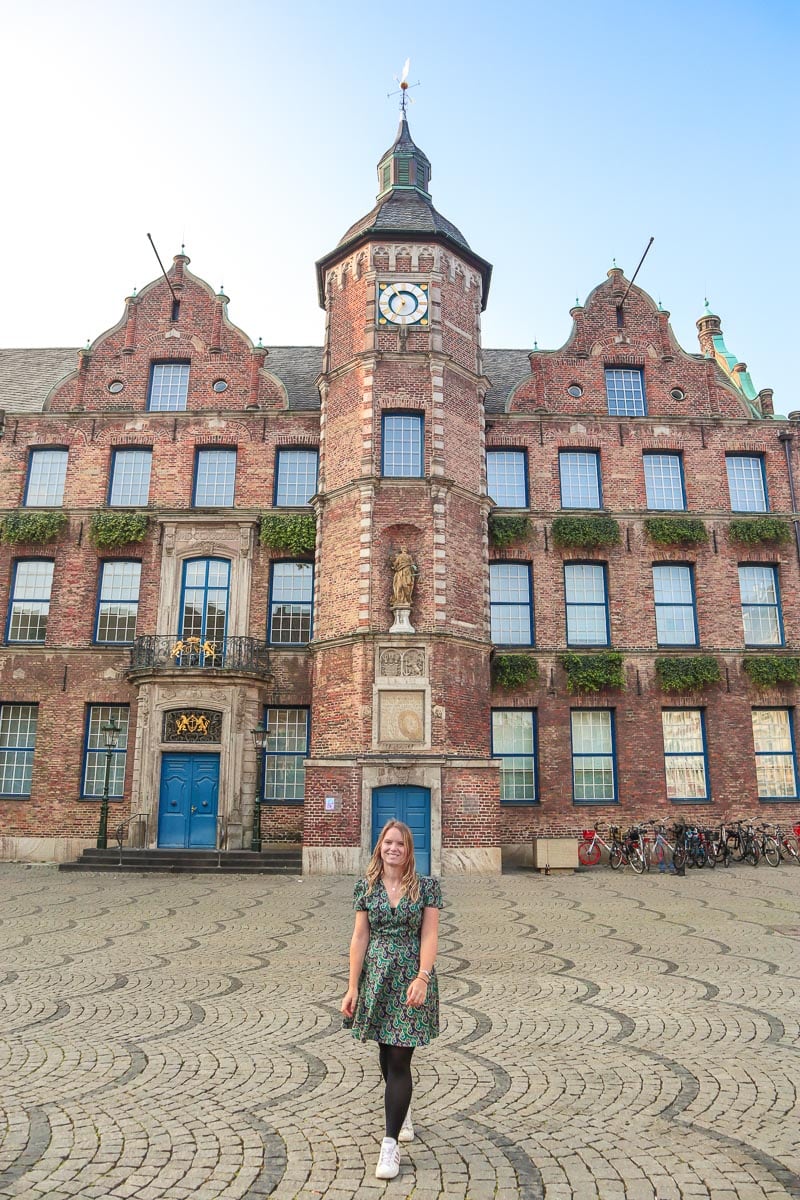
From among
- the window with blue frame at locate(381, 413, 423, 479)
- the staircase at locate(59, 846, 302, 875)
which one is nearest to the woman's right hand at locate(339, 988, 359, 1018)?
the staircase at locate(59, 846, 302, 875)

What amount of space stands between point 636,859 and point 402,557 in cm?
887

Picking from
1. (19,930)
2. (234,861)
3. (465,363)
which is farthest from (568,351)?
→ (19,930)

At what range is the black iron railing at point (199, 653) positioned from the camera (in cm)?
2066

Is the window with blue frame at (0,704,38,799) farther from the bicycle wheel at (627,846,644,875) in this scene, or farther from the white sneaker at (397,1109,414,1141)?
the white sneaker at (397,1109,414,1141)

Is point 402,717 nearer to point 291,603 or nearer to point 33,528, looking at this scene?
point 291,603

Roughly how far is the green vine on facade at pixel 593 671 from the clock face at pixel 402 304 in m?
9.51

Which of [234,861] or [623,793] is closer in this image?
[234,861]

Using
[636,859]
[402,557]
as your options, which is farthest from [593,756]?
[402,557]

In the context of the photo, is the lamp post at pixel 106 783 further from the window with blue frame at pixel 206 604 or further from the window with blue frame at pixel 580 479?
the window with blue frame at pixel 580 479

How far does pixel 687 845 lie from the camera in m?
19.2

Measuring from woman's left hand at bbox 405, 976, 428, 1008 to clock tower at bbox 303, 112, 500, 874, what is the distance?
13647 mm

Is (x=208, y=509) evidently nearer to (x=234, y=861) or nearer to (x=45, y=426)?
(x=45, y=426)

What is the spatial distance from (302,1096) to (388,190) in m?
24.9

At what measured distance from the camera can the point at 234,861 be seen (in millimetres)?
18625
